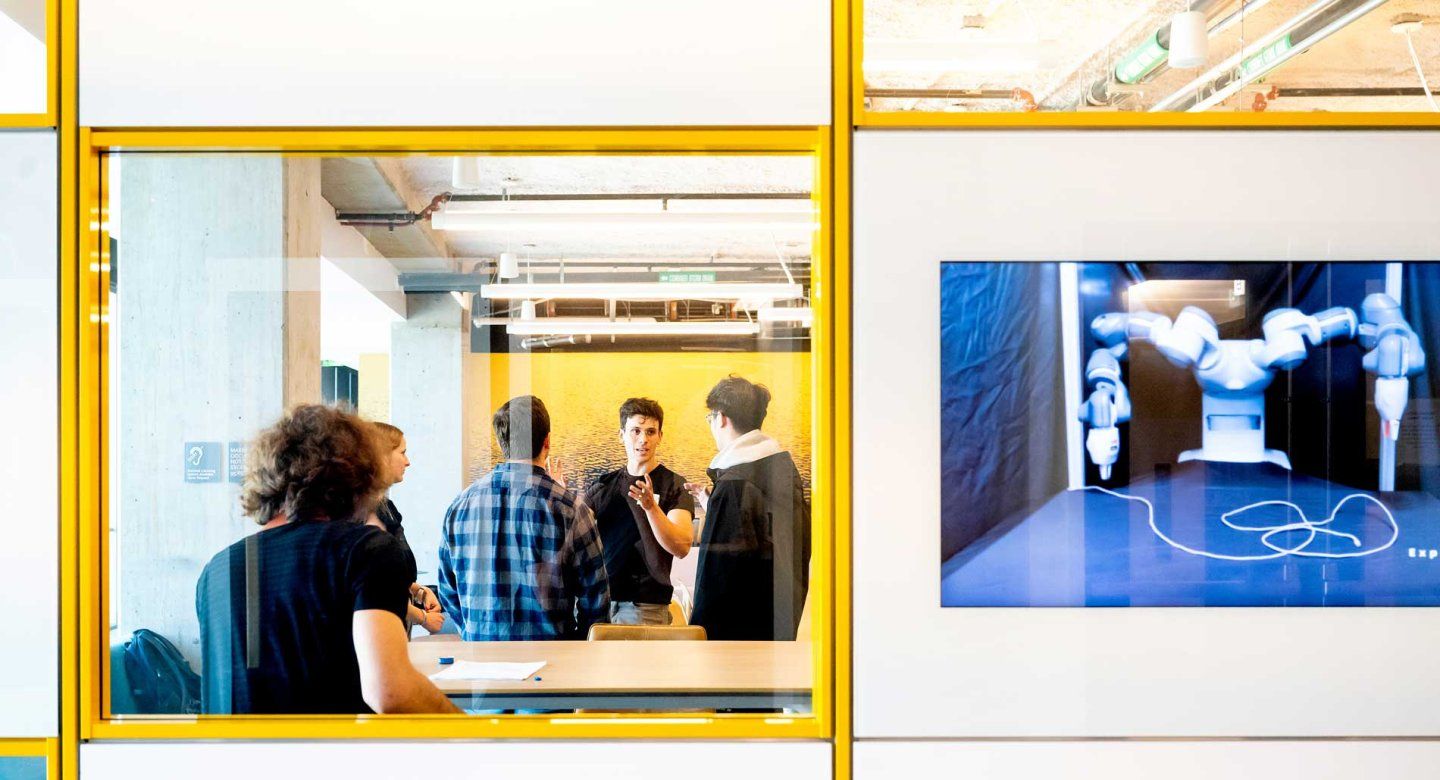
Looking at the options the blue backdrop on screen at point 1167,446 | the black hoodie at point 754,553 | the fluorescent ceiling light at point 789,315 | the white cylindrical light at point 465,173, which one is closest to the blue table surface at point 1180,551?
the blue backdrop on screen at point 1167,446

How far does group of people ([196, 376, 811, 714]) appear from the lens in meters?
2.31

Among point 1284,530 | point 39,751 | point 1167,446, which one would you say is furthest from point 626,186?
point 39,751

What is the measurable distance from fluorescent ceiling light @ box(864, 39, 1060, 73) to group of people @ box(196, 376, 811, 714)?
1.28 metres

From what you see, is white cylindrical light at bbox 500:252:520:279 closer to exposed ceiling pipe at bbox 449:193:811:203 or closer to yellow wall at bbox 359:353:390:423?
exposed ceiling pipe at bbox 449:193:811:203

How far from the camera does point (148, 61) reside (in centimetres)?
218

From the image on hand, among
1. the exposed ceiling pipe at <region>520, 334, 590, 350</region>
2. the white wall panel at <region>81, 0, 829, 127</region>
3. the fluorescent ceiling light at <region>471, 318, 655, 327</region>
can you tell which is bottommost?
the exposed ceiling pipe at <region>520, 334, 590, 350</region>

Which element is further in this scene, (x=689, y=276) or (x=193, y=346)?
(x=689, y=276)

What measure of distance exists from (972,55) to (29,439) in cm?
297

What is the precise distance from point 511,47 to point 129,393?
1.19 meters

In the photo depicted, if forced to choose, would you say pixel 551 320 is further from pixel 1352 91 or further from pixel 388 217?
Answer: pixel 1352 91

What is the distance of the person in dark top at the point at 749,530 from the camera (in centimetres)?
245

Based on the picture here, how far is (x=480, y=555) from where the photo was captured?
269 centimetres

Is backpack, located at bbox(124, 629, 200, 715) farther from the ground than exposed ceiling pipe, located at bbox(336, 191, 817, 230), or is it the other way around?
exposed ceiling pipe, located at bbox(336, 191, 817, 230)

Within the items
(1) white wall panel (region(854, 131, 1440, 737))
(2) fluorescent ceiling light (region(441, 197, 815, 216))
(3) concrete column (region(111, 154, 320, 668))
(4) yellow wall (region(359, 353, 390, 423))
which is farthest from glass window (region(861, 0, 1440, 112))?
(3) concrete column (region(111, 154, 320, 668))
